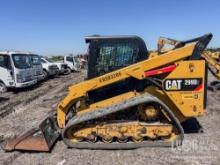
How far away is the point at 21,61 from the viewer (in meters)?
18.6

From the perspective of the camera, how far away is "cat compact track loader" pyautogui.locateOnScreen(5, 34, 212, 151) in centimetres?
739

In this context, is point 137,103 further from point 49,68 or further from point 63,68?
point 63,68

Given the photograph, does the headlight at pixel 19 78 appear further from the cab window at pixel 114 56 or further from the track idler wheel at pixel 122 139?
the track idler wheel at pixel 122 139

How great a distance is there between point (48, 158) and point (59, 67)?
953 inches

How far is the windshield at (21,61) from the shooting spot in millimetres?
17728

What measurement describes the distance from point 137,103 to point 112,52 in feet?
5.12

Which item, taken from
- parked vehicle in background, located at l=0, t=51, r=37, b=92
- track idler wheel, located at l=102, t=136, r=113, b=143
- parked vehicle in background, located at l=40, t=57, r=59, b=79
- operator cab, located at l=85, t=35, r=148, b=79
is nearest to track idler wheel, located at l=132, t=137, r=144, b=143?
track idler wheel, located at l=102, t=136, r=113, b=143

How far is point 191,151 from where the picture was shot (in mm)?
7086

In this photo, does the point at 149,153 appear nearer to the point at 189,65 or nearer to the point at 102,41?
the point at 189,65

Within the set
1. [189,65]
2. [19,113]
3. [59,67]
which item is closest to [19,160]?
[189,65]

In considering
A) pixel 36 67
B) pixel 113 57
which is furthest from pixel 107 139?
pixel 36 67

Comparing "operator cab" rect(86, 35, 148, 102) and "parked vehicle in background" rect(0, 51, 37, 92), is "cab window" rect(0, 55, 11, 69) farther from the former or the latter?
"operator cab" rect(86, 35, 148, 102)

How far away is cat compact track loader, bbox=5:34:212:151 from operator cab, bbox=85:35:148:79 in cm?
2

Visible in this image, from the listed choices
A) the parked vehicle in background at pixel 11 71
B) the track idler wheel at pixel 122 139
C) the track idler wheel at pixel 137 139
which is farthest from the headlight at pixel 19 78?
the track idler wheel at pixel 137 139
